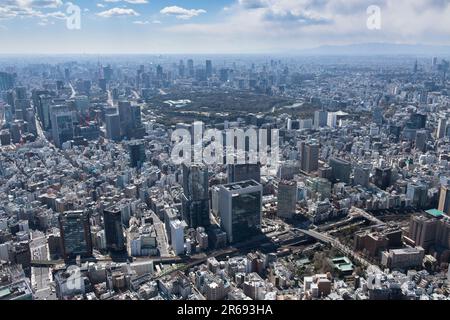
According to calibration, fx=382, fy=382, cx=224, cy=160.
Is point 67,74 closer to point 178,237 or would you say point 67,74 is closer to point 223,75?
point 223,75

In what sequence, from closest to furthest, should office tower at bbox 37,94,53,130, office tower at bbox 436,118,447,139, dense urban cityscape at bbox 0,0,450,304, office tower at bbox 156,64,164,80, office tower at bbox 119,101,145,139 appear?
dense urban cityscape at bbox 0,0,450,304, office tower at bbox 436,118,447,139, office tower at bbox 119,101,145,139, office tower at bbox 37,94,53,130, office tower at bbox 156,64,164,80

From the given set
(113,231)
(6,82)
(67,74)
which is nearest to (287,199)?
(113,231)

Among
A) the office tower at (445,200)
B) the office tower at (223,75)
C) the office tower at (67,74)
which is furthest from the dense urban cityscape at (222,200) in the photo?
the office tower at (223,75)

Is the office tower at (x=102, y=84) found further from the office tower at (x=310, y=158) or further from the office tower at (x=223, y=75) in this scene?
the office tower at (x=310, y=158)

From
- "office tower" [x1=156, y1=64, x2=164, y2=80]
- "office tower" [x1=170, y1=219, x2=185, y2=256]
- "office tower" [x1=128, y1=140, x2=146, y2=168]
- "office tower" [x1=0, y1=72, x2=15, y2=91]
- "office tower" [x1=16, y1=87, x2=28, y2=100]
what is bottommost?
"office tower" [x1=170, y1=219, x2=185, y2=256]

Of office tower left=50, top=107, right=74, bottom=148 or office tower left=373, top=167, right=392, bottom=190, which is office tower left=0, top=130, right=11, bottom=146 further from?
office tower left=373, top=167, right=392, bottom=190

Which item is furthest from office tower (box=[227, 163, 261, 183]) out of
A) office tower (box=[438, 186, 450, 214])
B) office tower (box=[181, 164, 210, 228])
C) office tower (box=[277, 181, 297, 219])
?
office tower (box=[438, 186, 450, 214])

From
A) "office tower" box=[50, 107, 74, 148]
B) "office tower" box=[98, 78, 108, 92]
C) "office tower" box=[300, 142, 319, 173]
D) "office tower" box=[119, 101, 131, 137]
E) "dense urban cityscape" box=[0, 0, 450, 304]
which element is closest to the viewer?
"dense urban cityscape" box=[0, 0, 450, 304]
